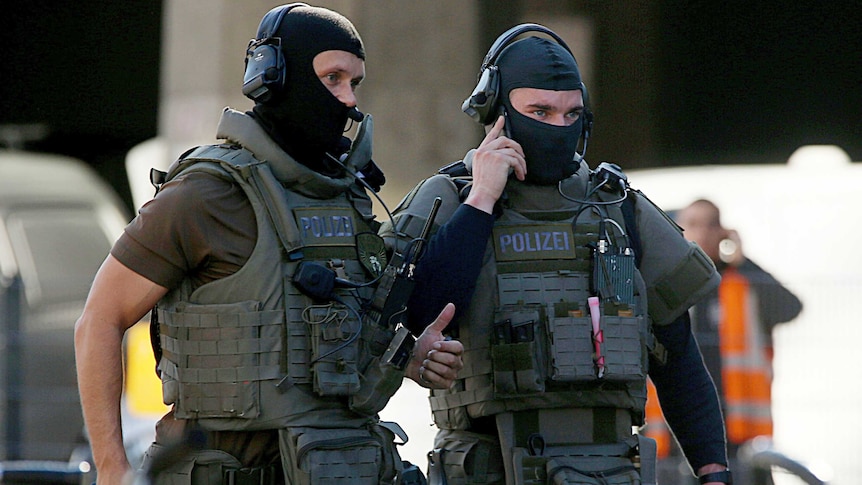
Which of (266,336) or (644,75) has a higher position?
(644,75)

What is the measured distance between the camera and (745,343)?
8562 millimetres

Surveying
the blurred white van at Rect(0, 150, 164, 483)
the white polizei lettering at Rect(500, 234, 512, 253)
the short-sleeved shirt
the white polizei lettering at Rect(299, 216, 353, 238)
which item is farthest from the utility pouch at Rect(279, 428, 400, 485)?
the blurred white van at Rect(0, 150, 164, 483)

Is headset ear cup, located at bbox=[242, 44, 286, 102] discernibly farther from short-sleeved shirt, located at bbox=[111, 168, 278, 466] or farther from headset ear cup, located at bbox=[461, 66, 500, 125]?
headset ear cup, located at bbox=[461, 66, 500, 125]

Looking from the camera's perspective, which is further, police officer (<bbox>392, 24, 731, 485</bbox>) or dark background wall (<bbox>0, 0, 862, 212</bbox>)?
dark background wall (<bbox>0, 0, 862, 212</bbox>)

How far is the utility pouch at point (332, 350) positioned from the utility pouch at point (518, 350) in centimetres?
52

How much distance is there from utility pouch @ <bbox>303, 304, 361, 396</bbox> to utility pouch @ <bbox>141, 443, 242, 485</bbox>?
11.8 inches

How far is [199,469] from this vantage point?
3.61 metres

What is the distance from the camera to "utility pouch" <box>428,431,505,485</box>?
4113mm

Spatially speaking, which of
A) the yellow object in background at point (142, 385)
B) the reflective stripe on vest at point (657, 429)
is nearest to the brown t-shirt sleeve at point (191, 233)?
the yellow object in background at point (142, 385)

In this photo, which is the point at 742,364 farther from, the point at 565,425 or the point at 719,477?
the point at 565,425

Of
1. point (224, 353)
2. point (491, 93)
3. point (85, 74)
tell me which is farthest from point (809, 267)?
point (85, 74)

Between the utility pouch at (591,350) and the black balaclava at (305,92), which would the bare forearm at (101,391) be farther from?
the utility pouch at (591,350)

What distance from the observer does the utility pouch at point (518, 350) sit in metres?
4.04

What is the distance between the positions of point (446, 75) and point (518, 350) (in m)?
6.61
